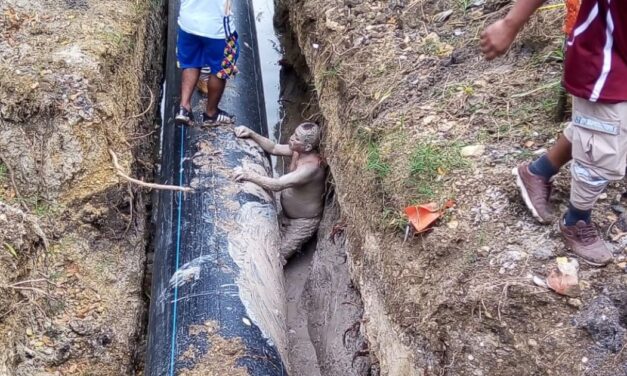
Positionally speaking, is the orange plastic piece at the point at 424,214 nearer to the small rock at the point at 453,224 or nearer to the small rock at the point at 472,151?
the small rock at the point at 453,224

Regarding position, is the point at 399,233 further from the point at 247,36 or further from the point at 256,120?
the point at 247,36

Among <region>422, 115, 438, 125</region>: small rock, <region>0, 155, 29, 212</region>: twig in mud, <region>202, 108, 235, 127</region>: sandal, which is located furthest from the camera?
<region>202, 108, 235, 127</region>: sandal

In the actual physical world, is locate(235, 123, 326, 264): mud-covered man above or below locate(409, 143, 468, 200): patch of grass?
below

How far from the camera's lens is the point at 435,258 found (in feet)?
12.6

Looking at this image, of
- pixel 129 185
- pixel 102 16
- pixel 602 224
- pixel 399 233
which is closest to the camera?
pixel 602 224

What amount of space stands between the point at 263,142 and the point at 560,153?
3.29 metres

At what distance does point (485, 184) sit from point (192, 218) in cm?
236

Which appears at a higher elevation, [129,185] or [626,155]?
[626,155]

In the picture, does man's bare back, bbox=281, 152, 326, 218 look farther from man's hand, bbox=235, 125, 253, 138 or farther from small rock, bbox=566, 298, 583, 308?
small rock, bbox=566, 298, 583, 308

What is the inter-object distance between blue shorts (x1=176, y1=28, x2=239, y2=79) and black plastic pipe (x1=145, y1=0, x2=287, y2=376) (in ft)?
2.16

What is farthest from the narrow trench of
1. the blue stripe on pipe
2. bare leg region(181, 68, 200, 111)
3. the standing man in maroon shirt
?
the standing man in maroon shirt

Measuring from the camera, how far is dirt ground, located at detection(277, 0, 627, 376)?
3.33 meters

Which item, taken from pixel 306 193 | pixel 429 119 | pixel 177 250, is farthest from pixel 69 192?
pixel 429 119

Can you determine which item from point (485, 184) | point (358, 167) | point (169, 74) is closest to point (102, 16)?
point (169, 74)
